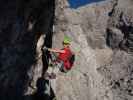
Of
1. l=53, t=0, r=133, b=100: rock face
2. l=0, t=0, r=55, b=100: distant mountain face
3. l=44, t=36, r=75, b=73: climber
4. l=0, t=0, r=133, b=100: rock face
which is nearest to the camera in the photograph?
l=44, t=36, r=75, b=73: climber

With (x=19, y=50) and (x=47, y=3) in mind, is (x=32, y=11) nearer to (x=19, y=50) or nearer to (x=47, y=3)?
(x=47, y=3)

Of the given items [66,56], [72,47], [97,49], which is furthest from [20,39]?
[66,56]

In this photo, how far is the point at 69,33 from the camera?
1952 cm

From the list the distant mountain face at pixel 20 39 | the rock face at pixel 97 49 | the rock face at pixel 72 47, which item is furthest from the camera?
the rock face at pixel 97 49

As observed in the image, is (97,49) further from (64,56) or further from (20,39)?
(64,56)

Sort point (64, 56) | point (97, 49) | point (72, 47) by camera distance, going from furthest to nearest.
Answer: point (97, 49)
point (72, 47)
point (64, 56)

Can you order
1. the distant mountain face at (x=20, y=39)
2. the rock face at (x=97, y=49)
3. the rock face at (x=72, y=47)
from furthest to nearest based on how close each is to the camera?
the rock face at (x=97, y=49), the rock face at (x=72, y=47), the distant mountain face at (x=20, y=39)

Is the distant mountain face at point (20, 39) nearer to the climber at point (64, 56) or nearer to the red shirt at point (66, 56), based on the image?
the climber at point (64, 56)

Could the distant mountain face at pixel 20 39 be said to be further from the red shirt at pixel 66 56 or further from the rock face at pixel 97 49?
the red shirt at pixel 66 56

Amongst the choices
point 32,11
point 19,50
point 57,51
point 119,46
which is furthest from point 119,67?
point 57,51

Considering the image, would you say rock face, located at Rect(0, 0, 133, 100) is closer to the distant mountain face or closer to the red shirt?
the distant mountain face

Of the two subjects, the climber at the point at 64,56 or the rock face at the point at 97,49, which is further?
the rock face at the point at 97,49

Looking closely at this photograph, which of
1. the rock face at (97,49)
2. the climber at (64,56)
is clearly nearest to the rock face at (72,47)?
the rock face at (97,49)

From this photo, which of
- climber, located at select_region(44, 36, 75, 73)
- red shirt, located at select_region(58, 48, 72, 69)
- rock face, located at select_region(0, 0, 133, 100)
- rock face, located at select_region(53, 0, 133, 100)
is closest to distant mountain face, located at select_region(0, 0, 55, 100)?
rock face, located at select_region(0, 0, 133, 100)
